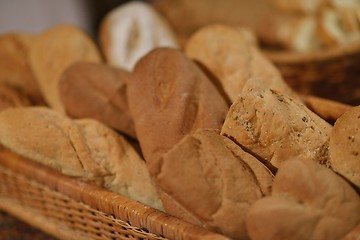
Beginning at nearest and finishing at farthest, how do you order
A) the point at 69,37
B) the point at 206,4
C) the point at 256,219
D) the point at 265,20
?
the point at 256,219 < the point at 69,37 < the point at 265,20 < the point at 206,4

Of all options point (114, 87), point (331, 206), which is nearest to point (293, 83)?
point (114, 87)

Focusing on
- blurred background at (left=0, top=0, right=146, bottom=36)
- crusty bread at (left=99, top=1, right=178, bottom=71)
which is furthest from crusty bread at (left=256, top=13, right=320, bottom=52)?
blurred background at (left=0, top=0, right=146, bottom=36)

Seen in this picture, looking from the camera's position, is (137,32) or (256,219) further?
(137,32)

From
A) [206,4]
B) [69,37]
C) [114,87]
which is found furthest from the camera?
[206,4]

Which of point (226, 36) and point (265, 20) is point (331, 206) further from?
point (265, 20)

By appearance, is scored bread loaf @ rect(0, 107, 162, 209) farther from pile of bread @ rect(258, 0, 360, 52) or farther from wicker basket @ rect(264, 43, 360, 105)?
A: pile of bread @ rect(258, 0, 360, 52)

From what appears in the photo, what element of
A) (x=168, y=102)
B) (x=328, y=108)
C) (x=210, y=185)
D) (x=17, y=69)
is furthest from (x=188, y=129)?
(x=17, y=69)

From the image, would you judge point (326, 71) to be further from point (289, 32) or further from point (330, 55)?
point (289, 32)
